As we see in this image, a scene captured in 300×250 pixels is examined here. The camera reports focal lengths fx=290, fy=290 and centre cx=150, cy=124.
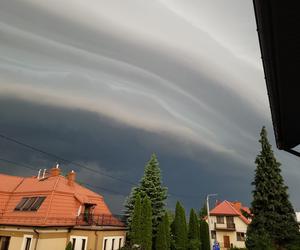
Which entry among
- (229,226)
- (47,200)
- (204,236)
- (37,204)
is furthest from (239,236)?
(37,204)

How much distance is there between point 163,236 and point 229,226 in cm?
2930

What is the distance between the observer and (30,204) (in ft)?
106

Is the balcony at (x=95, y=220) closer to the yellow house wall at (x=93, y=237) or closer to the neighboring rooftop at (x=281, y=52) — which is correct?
the yellow house wall at (x=93, y=237)

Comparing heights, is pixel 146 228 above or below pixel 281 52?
above

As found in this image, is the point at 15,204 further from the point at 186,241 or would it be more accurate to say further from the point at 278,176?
the point at 278,176

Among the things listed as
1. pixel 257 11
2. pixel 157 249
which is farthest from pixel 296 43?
pixel 157 249

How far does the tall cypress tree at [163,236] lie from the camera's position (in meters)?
35.7

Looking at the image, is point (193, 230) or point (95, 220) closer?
point (95, 220)

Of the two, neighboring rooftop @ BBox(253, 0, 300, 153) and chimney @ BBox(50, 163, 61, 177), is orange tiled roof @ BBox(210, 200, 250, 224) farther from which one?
neighboring rooftop @ BBox(253, 0, 300, 153)

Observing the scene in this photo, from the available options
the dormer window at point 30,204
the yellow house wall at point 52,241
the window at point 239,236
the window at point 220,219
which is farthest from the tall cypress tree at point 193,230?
the window at point 239,236

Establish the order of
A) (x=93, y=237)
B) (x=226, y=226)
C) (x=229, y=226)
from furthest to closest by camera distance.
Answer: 1. (x=226, y=226)
2. (x=229, y=226)
3. (x=93, y=237)

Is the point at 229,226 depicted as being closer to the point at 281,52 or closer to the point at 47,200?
the point at 47,200

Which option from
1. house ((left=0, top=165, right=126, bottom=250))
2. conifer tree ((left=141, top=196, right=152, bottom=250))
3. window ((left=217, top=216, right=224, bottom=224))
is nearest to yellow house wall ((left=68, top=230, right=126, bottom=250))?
house ((left=0, top=165, right=126, bottom=250))

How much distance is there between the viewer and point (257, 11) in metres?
3.22
